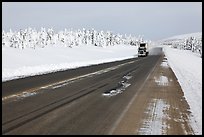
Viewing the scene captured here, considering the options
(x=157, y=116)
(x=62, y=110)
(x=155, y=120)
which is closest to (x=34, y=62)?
(x=62, y=110)

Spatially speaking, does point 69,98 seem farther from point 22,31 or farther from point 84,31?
point 84,31

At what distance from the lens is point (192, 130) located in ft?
22.9

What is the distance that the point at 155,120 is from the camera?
782cm

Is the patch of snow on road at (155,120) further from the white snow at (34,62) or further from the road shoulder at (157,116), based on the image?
the white snow at (34,62)

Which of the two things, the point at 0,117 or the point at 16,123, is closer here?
the point at 16,123

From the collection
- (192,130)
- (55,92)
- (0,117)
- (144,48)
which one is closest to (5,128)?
(0,117)

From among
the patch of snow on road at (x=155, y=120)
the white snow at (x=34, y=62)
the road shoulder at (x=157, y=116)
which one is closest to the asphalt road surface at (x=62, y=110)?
the road shoulder at (x=157, y=116)

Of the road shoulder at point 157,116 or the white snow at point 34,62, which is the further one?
the white snow at point 34,62

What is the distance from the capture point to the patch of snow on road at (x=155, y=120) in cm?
674

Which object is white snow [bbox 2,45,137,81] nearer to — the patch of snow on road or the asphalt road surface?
the asphalt road surface

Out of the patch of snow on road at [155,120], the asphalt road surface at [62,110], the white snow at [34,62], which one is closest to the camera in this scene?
the asphalt road surface at [62,110]

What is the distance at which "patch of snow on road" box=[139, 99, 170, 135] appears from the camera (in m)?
6.74

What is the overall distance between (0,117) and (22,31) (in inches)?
4630

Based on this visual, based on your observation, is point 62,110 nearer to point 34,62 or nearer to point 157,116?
point 157,116
